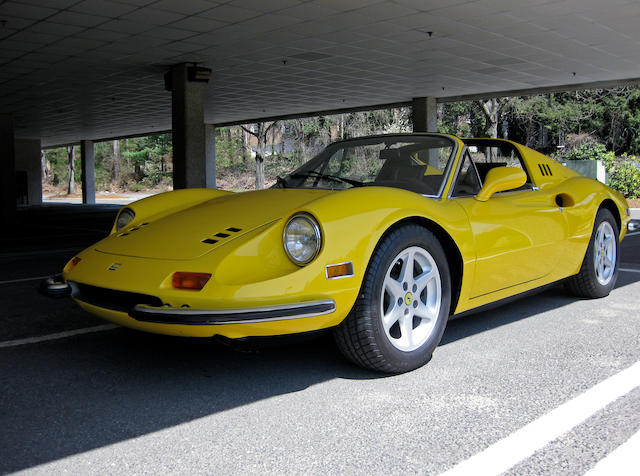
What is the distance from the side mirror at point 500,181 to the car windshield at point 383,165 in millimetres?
253

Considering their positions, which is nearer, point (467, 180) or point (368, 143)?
point (467, 180)

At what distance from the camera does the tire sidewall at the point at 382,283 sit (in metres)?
2.96

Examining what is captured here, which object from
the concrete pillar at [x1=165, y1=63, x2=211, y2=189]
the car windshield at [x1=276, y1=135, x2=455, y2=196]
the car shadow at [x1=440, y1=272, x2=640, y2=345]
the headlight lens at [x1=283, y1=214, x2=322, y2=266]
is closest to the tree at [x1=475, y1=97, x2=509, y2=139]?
the concrete pillar at [x1=165, y1=63, x2=211, y2=189]

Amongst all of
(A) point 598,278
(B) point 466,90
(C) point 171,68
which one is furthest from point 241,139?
(A) point 598,278

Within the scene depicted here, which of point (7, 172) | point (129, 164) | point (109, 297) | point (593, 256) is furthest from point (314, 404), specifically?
point (129, 164)

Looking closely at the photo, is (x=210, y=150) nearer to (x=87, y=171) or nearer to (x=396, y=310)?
(x=87, y=171)

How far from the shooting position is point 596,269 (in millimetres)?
4852

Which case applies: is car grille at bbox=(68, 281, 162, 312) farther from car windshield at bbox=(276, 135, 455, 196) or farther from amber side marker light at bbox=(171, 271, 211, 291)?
car windshield at bbox=(276, 135, 455, 196)

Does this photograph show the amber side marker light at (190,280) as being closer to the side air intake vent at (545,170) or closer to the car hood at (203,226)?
the car hood at (203,226)

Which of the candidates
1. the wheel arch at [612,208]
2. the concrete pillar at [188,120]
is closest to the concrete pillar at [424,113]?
the concrete pillar at [188,120]

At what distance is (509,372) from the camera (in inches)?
124

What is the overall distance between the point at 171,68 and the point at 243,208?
11.7 metres

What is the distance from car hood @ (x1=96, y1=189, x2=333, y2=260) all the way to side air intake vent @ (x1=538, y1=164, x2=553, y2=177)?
1.84 m

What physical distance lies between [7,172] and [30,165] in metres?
13.8
